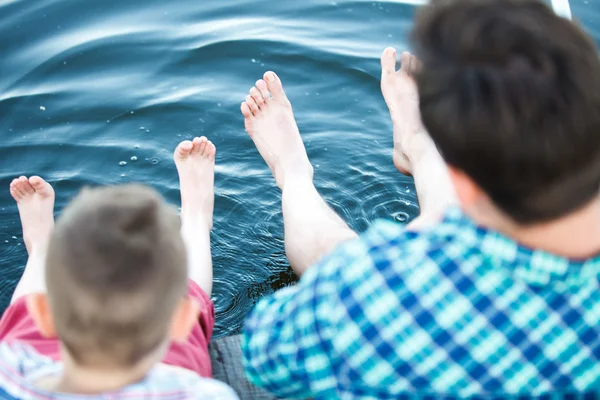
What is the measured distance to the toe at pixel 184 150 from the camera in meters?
2.47

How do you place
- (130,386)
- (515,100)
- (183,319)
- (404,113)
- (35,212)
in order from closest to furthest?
(515,100) → (130,386) → (183,319) → (35,212) → (404,113)

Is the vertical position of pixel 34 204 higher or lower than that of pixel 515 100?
lower

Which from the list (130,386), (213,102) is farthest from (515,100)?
(213,102)

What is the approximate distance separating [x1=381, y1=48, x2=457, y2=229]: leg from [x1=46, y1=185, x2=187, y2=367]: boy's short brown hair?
2.64ft

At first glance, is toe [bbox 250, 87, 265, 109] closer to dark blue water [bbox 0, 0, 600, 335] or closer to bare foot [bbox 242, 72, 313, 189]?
bare foot [bbox 242, 72, 313, 189]

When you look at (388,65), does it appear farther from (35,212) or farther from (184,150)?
(35,212)

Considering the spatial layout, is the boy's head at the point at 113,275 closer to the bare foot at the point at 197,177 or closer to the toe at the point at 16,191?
the bare foot at the point at 197,177

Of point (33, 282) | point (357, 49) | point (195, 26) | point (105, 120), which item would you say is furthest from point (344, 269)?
point (195, 26)

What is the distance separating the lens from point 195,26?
374 cm

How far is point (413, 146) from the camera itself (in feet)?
7.89

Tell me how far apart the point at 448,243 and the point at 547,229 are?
144 mm

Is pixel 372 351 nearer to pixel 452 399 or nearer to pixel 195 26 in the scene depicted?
pixel 452 399

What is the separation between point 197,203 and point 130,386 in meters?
1.16

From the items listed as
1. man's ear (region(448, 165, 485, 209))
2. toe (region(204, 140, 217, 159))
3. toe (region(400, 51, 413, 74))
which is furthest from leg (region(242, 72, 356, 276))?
man's ear (region(448, 165, 485, 209))
